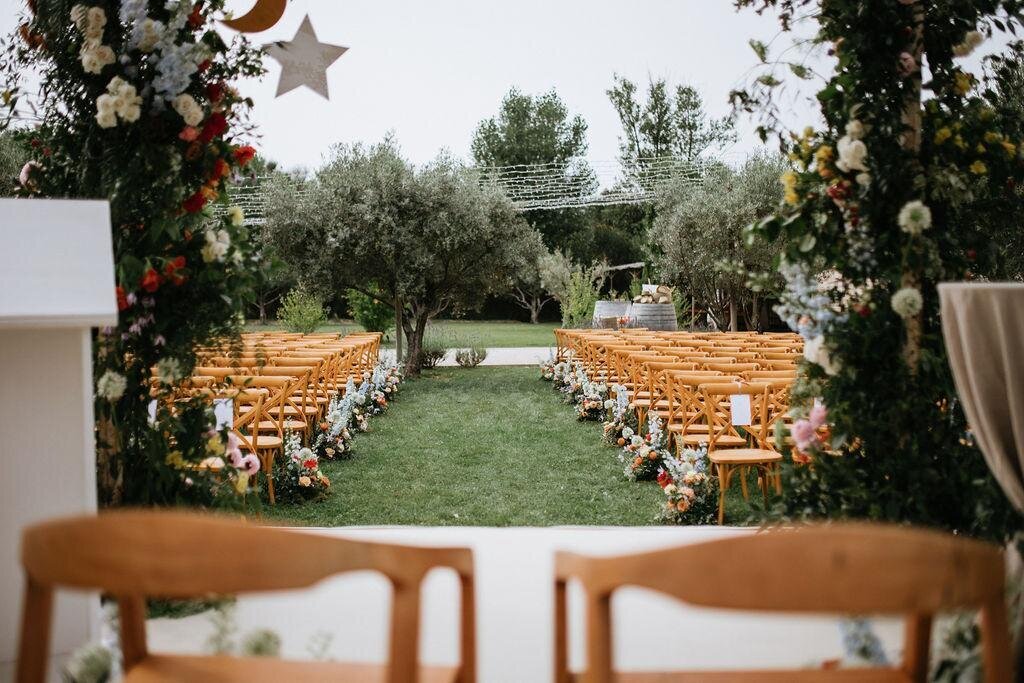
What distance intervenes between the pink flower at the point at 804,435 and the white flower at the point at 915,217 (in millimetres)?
768

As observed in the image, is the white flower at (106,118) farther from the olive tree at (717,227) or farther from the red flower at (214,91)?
the olive tree at (717,227)

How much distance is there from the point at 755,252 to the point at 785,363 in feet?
31.8

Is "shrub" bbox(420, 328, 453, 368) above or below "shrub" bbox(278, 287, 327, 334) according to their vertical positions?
below

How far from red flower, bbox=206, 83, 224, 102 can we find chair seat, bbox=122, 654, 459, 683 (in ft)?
7.90

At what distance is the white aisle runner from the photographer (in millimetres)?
2514

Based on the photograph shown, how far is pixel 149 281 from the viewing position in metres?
3.08

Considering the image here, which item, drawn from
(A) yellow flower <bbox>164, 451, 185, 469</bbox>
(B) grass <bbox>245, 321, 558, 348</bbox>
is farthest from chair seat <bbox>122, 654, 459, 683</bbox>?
(B) grass <bbox>245, 321, 558, 348</bbox>

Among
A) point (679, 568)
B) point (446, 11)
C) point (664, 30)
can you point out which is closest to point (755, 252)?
point (664, 30)

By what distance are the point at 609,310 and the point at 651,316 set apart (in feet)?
3.80

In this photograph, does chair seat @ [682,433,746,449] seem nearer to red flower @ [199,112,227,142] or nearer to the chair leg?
the chair leg

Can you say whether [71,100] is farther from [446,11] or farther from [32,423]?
[446,11]

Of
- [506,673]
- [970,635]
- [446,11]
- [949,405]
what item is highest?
[446,11]

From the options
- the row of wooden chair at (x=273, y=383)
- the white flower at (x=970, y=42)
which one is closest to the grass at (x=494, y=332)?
the row of wooden chair at (x=273, y=383)

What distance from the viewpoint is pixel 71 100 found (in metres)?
3.28
